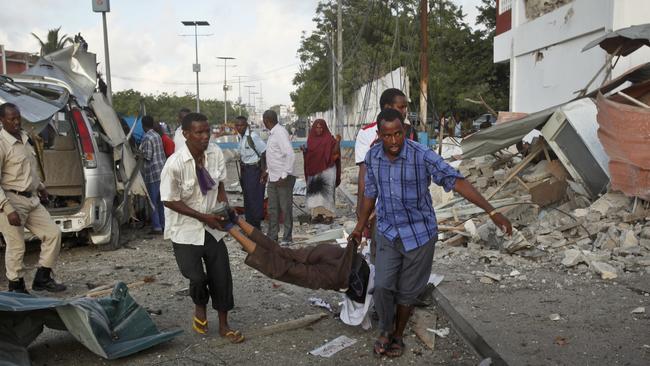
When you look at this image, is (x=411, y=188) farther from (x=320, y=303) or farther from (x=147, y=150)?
(x=147, y=150)

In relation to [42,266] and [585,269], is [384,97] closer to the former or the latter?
[585,269]

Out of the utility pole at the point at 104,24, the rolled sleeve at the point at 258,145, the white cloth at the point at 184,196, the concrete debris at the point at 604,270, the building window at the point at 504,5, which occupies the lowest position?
the concrete debris at the point at 604,270

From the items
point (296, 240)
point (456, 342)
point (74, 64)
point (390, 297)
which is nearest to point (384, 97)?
point (390, 297)

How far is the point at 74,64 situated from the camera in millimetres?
8000

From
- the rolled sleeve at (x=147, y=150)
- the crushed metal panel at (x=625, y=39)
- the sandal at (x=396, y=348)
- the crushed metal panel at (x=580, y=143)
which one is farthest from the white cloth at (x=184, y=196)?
the crushed metal panel at (x=625, y=39)

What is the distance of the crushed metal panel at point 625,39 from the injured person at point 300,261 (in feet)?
18.4

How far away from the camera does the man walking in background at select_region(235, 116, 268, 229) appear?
27.7 ft

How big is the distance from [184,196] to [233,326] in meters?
1.22

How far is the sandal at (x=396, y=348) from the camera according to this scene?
3939mm

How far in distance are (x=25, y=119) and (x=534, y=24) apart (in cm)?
1323

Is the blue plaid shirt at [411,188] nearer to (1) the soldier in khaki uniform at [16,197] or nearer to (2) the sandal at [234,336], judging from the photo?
(2) the sandal at [234,336]

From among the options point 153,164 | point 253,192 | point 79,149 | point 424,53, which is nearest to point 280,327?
point 79,149

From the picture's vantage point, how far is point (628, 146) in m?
6.48

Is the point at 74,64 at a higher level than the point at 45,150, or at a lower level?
higher
